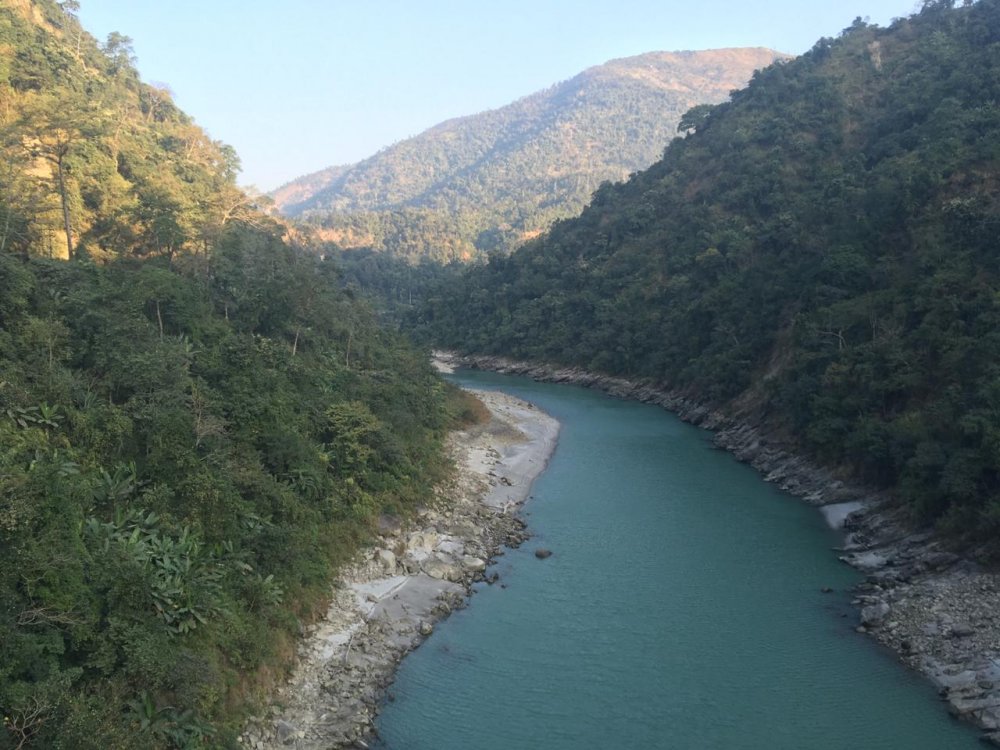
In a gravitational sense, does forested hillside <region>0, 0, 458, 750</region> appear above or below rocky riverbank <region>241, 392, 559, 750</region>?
above

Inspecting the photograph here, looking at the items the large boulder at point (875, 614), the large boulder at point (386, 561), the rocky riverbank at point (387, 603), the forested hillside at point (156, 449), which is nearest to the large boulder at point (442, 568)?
the rocky riverbank at point (387, 603)

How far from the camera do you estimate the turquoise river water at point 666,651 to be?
16.2 meters

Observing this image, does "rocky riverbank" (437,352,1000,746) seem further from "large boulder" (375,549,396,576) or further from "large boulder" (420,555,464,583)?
"large boulder" (375,549,396,576)

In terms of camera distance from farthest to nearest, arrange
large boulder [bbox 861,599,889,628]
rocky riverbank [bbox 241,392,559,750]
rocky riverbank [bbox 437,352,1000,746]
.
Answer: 1. large boulder [bbox 861,599,889,628]
2. rocky riverbank [bbox 437,352,1000,746]
3. rocky riverbank [bbox 241,392,559,750]

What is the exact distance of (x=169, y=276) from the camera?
2791 cm

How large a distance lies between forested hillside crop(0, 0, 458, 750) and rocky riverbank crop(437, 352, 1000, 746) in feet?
52.6

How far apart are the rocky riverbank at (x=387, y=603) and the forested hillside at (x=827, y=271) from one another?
1558 centimetres

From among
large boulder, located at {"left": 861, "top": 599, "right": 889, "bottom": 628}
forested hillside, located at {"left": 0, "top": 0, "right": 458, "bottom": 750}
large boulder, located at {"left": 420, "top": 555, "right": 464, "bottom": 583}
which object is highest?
forested hillside, located at {"left": 0, "top": 0, "right": 458, "bottom": 750}

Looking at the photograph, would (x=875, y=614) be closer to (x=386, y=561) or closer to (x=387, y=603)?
(x=387, y=603)

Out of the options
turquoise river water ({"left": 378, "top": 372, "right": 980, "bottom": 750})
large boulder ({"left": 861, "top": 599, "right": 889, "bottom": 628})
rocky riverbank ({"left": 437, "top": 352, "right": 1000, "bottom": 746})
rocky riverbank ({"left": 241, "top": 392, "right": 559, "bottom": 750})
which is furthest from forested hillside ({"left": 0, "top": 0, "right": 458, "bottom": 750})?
rocky riverbank ({"left": 437, "top": 352, "right": 1000, "bottom": 746})

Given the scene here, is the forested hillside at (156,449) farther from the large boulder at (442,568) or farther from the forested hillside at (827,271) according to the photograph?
the forested hillside at (827,271)

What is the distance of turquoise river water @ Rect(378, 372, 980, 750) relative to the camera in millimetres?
16156

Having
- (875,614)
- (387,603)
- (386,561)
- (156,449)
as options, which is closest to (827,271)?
(875,614)

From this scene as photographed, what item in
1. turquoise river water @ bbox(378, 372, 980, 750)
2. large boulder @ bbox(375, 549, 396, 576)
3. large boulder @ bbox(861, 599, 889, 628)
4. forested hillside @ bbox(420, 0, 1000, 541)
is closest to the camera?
turquoise river water @ bbox(378, 372, 980, 750)
